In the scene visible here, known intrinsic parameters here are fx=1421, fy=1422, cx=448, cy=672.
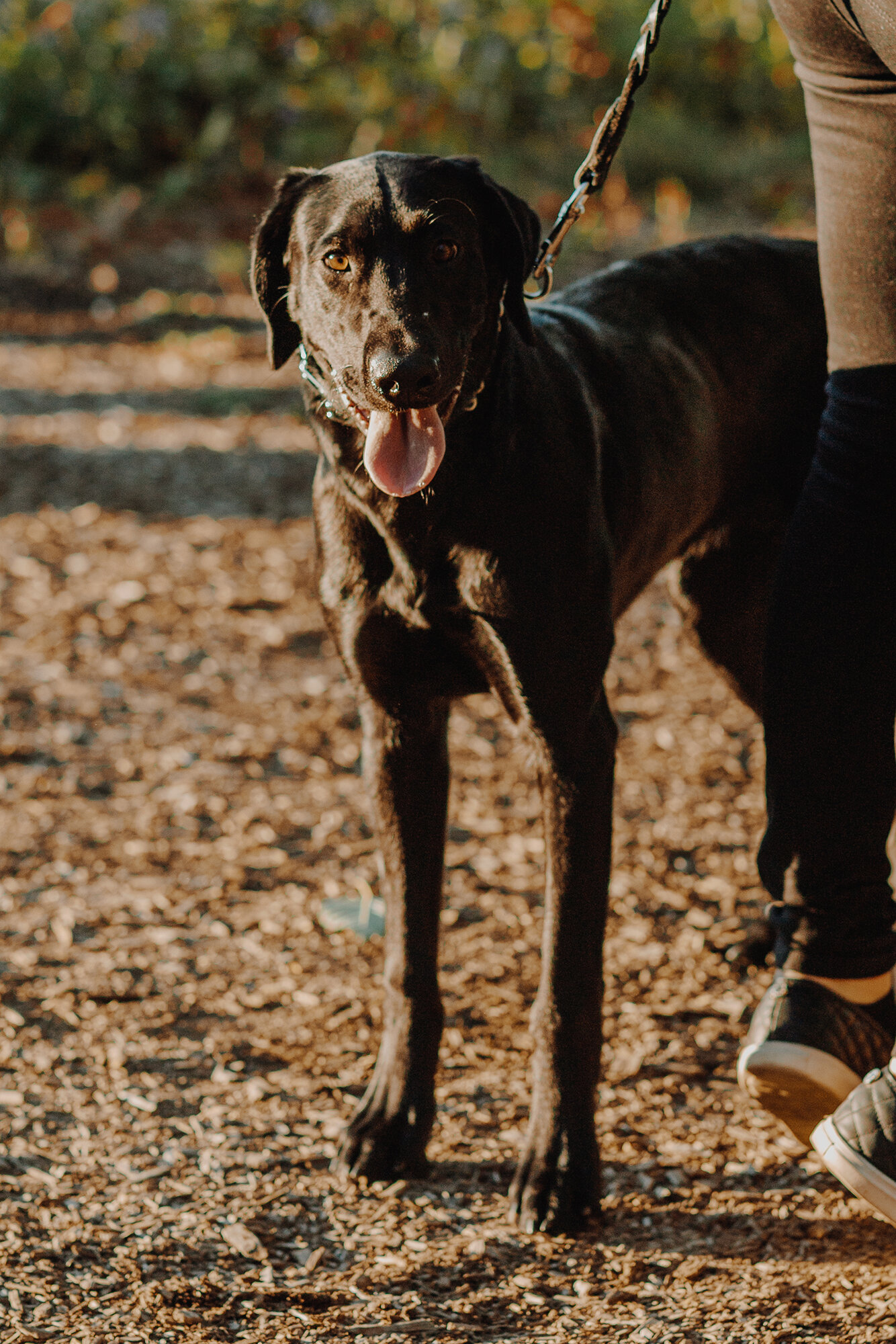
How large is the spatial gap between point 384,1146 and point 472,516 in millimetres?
1048

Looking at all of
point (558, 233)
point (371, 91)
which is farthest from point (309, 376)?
point (371, 91)

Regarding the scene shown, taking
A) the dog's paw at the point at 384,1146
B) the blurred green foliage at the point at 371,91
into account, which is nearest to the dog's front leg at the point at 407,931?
the dog's paw at the point at 384,1146

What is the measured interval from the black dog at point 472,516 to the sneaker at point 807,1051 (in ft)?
0.89

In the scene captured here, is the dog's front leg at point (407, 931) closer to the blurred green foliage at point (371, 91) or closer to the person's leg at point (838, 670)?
the person's leg at point (838, 670)

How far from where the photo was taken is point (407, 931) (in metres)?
2.39

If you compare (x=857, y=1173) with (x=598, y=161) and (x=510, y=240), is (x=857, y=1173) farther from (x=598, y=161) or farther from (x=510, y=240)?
(x=598, y=161)

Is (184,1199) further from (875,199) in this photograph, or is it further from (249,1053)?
(875,199)

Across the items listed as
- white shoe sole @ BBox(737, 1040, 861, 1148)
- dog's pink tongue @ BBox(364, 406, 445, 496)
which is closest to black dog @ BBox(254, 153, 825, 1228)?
dog's pink tongue @ BBox(364, 406, 445, 496)

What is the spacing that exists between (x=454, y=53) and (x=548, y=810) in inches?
373

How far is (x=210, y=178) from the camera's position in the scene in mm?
10930

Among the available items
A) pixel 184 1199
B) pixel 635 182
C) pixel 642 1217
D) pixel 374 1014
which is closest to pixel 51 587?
pixel 374 1014

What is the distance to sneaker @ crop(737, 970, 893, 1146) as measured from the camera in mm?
2100

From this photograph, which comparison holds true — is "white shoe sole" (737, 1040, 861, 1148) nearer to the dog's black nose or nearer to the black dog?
the black dog

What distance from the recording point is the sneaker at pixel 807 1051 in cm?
210
